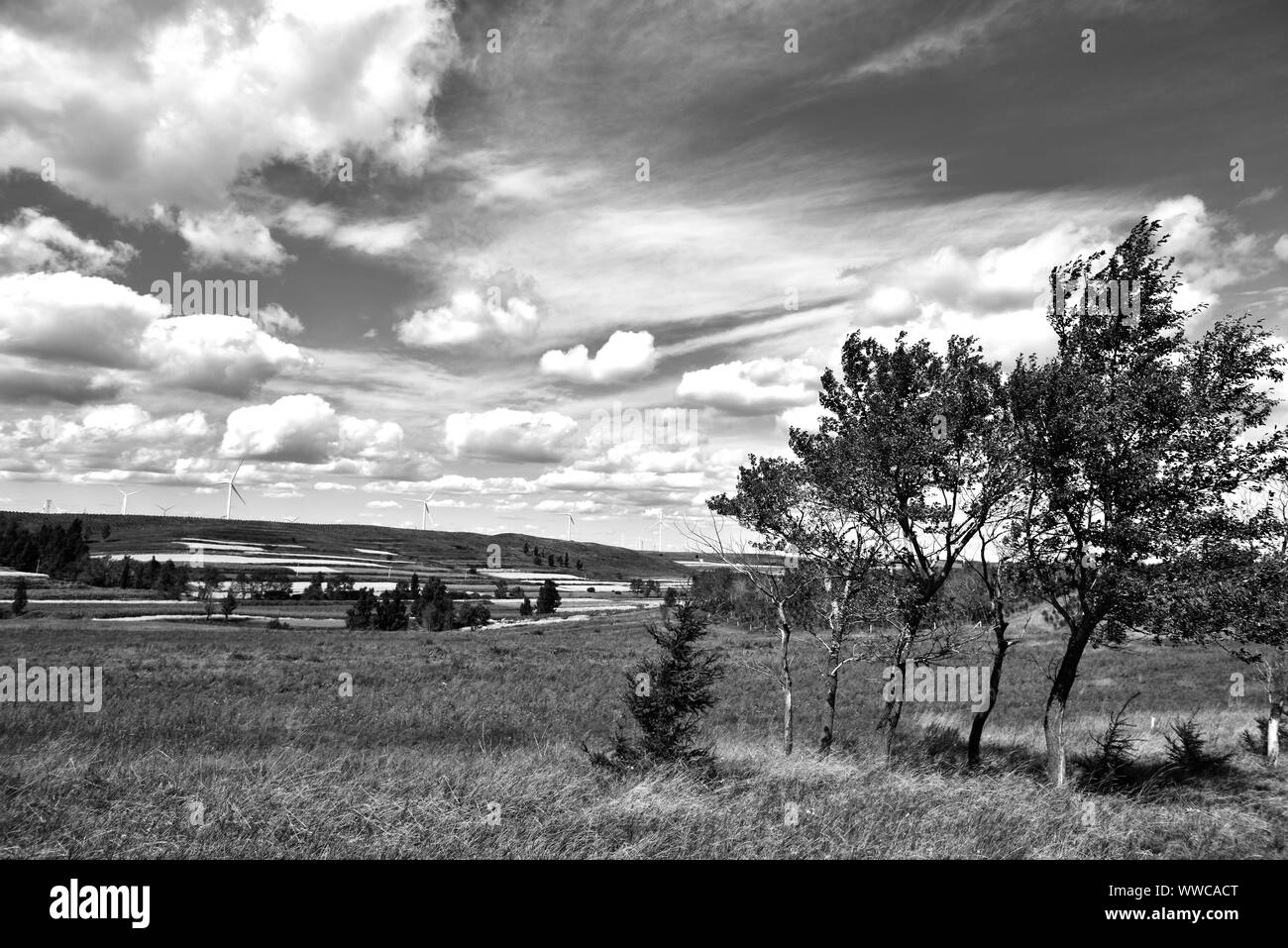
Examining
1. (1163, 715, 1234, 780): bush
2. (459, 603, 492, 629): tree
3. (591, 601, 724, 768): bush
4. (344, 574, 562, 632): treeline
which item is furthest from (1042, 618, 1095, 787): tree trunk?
(459, 603, 492, 629): tree

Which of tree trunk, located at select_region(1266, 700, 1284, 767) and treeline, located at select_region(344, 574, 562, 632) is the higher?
tree trunk, located at select_region(1266, 700, 1284, 767)

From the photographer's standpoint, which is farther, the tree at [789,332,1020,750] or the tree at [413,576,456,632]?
the tree at [413,576,456,632]

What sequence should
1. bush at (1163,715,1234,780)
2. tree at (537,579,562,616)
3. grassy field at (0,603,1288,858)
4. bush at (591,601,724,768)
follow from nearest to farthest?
grassy field at (0,603,1288,858)
bush at (591,601,724,768)
bush at (1163,715,1234,780)
tree at (537,579,562,616)

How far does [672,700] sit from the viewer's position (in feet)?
39.9

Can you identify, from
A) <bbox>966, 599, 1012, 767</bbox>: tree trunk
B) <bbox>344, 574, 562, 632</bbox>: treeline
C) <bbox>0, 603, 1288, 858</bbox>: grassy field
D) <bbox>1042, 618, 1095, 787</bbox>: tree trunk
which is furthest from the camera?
<bbox>344, 574, 562, 632</bbox>: treeline

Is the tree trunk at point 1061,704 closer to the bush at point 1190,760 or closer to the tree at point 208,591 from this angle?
the bush at point 1190,760

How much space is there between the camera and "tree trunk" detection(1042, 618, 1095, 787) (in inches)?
573

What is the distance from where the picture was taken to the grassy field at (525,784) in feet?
21.9

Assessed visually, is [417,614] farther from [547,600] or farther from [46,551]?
[46,551]

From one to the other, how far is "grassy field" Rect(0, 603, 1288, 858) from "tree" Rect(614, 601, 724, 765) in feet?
2.88

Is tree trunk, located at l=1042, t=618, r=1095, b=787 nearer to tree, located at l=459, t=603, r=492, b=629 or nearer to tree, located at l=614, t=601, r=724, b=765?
tree, located at l=614, t=601, r=724, b=765

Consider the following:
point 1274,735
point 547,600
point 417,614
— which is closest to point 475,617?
point 417,614
